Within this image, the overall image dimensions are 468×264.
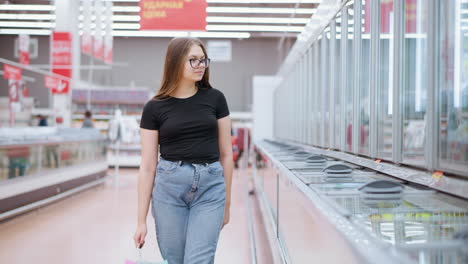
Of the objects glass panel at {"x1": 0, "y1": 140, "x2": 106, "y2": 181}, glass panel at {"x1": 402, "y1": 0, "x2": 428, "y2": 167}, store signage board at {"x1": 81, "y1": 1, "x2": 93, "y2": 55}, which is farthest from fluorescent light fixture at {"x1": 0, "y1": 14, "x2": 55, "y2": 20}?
glass panel at {"x1": 402, "y1": 0, "x2": 428, "y2": 167}

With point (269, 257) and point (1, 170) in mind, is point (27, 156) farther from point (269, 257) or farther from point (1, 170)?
point (269, 257)

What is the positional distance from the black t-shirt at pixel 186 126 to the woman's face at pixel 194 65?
0.09m

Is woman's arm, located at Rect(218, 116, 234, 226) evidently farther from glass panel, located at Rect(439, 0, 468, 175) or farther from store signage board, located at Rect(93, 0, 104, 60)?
store signage board, located at Rect(93, 0, 104, 60)

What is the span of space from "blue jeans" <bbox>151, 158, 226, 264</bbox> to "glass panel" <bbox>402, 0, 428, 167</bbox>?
1078 mm

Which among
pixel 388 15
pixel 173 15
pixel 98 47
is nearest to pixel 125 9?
pixel 98 47

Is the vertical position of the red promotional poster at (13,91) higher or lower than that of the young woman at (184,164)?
higher

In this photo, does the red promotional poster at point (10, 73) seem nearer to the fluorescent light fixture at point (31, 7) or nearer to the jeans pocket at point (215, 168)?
the fluorescent light fixture at point (31, 7)

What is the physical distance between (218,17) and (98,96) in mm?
6965

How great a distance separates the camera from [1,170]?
5625 millimetres

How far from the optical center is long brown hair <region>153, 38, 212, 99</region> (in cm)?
206

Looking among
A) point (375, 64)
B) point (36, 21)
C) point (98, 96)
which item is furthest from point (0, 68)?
point (375, 64)

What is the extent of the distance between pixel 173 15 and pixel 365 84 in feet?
9.35

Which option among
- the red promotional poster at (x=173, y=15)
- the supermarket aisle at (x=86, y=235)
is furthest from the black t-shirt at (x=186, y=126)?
the red promotional poster at (x=173, y=15)

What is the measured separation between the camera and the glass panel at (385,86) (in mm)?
3104
